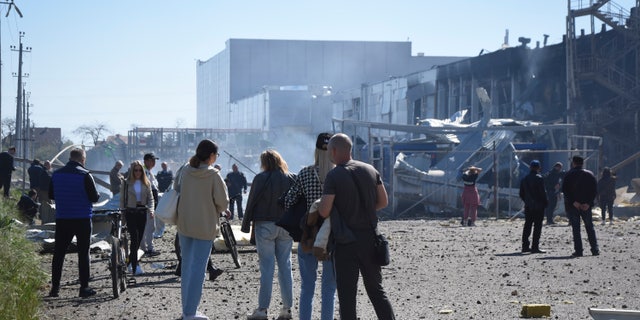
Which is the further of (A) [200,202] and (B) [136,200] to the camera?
(B) [136,200]

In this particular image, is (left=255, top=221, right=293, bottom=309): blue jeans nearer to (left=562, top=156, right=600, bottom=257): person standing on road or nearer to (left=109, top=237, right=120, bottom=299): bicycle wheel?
(left=109, top=237, right=120, bottom=299): bicycle wheel

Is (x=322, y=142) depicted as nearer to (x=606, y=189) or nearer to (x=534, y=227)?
(x=534, y=227)

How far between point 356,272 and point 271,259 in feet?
7.67

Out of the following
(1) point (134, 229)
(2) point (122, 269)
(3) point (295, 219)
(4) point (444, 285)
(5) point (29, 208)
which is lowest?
(4) point (444, 285)

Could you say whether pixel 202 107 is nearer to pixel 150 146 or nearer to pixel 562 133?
A: pixel 150 146

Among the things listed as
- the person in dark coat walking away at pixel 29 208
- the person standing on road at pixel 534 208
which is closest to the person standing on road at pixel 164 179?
the person in dark coat walking away at pixel 29 208

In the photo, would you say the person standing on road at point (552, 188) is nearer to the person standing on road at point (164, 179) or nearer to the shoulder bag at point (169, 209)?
the person standing on road at point (164, 179)

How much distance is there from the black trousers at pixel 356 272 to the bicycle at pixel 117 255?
15.6 feet

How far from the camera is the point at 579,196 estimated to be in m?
17.0

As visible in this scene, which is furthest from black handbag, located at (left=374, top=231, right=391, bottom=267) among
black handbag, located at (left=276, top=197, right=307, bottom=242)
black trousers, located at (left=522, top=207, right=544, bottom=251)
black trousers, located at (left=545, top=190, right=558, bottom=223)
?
black trousers, located at (left=545, top=190, right=558, bottom=223)

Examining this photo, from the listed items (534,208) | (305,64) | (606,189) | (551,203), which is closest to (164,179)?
(551,203)

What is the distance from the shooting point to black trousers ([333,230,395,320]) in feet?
24.9

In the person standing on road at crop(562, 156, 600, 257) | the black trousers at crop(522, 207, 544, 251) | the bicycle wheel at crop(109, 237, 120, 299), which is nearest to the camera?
the bicycle wheel at crop(109, 237, 120, 299)

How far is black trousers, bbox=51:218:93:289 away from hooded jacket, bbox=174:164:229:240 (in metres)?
2.93
